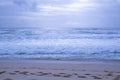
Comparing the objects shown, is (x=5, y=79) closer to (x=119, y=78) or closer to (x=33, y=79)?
(x=33, y=79)

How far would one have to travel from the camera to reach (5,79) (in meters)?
6.05

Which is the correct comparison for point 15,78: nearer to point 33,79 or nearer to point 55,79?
point 33,79

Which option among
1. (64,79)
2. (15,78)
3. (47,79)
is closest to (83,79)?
(64,79)

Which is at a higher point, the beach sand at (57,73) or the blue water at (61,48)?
the blue water at (61,48)

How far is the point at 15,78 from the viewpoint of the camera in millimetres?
6273

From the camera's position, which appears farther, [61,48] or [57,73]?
[61,48]

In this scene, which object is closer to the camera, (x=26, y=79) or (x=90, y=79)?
(x=26, y=79)

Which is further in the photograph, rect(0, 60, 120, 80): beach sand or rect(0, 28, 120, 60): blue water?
rect(0, 28, 120, 60): blue water

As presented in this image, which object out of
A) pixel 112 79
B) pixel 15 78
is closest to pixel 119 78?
pixel 112 79

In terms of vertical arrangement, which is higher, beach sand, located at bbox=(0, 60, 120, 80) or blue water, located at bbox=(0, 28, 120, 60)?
blue water, located at bbox=(0, 28, 120, 60)

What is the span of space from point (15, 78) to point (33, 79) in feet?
1.90

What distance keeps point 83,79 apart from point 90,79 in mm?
219

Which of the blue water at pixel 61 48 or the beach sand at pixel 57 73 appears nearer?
the beach sand at pixel 57 73

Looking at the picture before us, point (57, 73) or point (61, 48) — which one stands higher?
point (61, 48)
